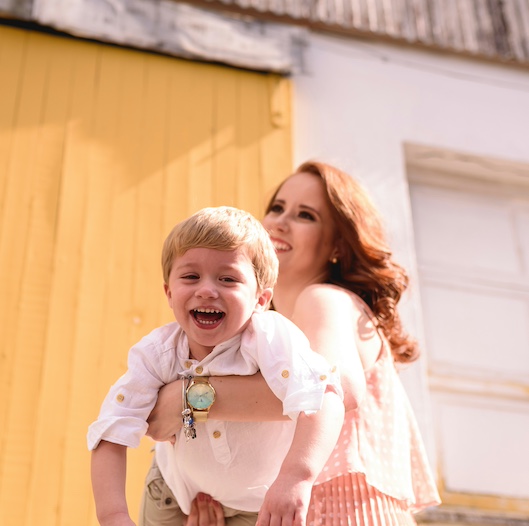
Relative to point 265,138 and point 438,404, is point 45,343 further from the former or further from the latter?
point 438,404

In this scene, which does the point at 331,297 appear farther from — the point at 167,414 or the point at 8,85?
the point at 8,85

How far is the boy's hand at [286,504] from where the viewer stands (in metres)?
1.82

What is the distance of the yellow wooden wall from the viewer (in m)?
3.36

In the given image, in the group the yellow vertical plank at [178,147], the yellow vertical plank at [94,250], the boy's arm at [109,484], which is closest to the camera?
the boy's arm at [109,484]

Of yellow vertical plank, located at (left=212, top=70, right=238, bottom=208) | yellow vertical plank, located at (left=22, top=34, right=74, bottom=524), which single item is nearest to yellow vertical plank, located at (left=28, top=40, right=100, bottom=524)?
yellow vertical plank, located at (left=22, top=34, right=74, bottom=524)

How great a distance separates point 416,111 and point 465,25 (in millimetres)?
749

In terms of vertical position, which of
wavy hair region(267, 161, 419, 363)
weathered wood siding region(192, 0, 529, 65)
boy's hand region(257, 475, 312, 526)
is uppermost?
weathered wood siding region(192, 0, 529, 65)

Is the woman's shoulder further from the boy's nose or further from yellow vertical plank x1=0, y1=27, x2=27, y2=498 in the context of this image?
yellow vertical plank x1=0, y1=27, x2=27, y2=498

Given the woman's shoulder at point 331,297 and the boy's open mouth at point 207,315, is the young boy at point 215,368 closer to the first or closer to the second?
the boy's open mouth at point 207,315

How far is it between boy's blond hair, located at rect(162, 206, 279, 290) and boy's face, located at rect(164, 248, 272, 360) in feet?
0.07

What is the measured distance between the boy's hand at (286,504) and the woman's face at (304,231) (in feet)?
3.47

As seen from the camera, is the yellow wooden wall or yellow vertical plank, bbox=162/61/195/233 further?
yellow vertical plank, bbox=162/61/195/233

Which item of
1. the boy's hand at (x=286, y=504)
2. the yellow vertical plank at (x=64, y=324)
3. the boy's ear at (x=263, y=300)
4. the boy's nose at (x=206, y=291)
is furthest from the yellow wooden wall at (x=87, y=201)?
the boy's hand at (x=286, y=504)

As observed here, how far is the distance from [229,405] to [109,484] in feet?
1.03
